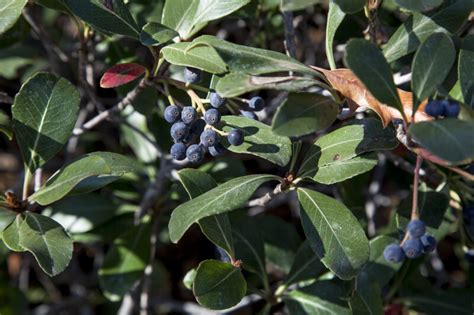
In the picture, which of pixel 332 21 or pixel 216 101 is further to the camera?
pixel 332 21

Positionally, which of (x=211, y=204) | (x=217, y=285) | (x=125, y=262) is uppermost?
(x=211, y=204)

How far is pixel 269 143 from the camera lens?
4.52 feet

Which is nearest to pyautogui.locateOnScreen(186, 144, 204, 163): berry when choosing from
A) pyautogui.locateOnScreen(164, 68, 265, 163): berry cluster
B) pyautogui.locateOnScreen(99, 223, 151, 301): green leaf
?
pyautogui.locateOnScreen(164, 68, 265, 163): berry cluster

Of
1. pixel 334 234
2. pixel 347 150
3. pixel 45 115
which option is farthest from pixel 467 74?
pixel 45 115

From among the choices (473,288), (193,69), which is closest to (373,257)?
(473,288)

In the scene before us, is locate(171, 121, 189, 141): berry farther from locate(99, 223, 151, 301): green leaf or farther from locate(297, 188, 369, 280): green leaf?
locate(99, 223, 151, 301): green leaf

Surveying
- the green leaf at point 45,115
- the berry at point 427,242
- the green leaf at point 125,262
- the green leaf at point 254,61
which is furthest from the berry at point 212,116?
the green leaf at point 125,262

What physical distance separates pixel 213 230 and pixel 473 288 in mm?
859

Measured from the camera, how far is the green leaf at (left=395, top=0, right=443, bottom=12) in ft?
4.10

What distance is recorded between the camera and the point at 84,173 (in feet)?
4.42

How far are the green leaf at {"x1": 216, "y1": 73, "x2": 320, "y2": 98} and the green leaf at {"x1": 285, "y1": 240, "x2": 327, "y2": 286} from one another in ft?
2.36

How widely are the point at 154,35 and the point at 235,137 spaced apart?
10.6 inches

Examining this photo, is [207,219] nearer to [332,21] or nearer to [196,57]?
[196,57]

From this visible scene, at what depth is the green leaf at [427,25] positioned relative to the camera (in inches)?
57.7
